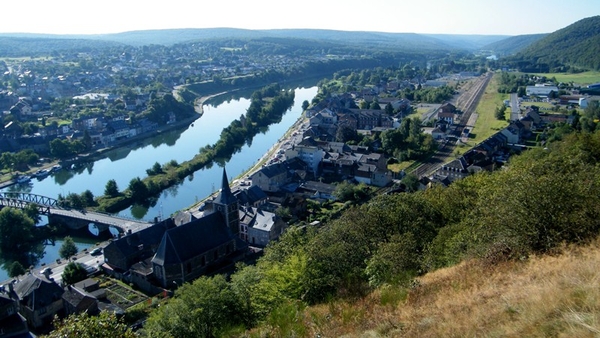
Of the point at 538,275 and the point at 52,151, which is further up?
the point at 538,275

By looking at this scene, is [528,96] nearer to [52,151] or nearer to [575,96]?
[575,96]

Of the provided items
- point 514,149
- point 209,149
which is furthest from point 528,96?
point 209,149

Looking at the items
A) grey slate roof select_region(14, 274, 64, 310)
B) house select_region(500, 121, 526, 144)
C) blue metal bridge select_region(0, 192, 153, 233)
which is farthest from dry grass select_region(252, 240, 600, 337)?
house select_region(500, 121, 526, 144)

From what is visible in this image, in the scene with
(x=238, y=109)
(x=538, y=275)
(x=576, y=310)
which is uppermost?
(x=576, y=310)

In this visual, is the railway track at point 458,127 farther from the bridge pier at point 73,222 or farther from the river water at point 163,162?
the bridge pier at point 73,222

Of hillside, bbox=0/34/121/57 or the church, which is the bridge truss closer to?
the church

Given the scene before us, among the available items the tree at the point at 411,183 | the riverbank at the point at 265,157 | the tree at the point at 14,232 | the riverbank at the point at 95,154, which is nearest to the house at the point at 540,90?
the riverbank at the point at 265,157
